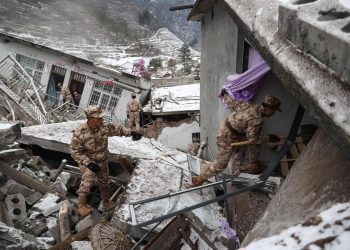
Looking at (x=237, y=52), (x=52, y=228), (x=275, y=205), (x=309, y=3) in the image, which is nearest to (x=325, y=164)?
(x=275, y=205)

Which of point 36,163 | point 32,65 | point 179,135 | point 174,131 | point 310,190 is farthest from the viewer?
point 32,65

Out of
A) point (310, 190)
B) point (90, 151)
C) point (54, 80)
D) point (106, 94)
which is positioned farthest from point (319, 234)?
point (54, 80)

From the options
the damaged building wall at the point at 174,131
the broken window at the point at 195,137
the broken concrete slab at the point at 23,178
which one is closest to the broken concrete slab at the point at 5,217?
the broken concrete slab at the point at 23,178

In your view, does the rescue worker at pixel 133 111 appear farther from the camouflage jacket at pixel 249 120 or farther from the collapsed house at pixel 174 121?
the camouflage jacket at pixel 249 120

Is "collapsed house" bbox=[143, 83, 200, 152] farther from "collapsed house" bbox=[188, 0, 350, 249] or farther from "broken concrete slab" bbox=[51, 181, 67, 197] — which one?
"collapsed house" bbox=[188, 0, 350, 249]

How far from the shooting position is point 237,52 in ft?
19.7

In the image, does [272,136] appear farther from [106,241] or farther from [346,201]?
[346,201]

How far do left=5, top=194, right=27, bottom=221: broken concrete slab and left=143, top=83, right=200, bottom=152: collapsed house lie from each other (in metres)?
9.64

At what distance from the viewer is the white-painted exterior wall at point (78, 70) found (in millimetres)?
19422

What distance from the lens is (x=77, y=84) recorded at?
68.8ft

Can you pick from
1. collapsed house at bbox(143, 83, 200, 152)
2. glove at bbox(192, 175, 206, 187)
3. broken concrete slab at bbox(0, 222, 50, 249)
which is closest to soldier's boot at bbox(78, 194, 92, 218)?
broken concrete slab at bbox(0, 222, 50, 249)

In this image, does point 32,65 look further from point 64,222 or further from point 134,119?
point 64,222

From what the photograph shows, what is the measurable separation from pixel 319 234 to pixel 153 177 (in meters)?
5.30

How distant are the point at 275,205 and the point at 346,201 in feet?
1.74
